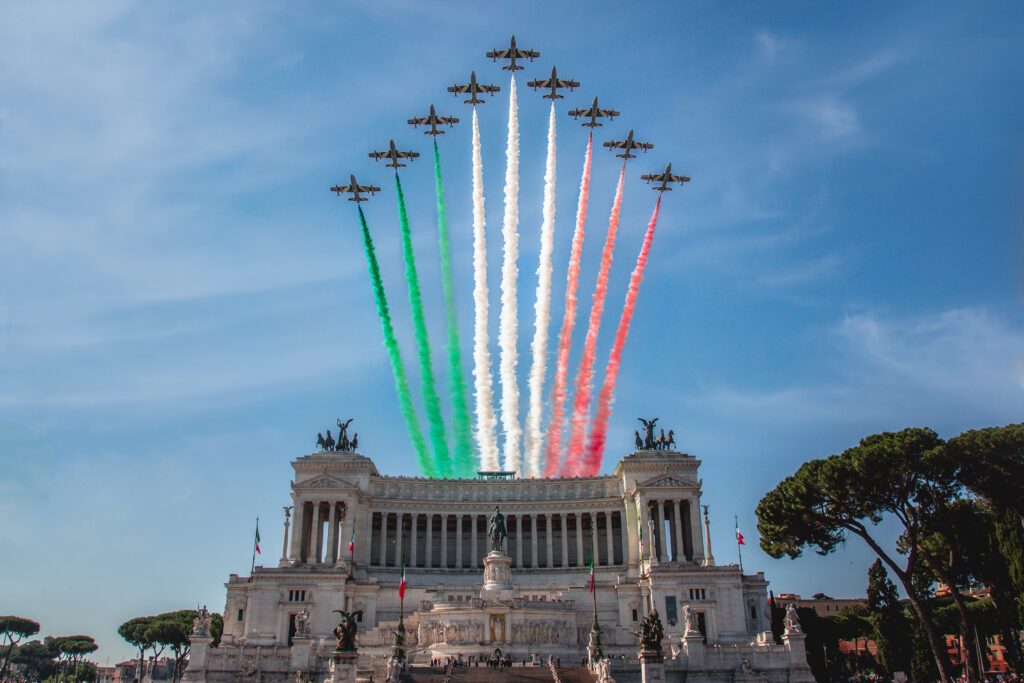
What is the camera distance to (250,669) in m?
69.9

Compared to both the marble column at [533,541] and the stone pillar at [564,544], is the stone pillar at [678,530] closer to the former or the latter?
the stone pillar at [564,544]

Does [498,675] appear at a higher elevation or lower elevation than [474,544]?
lower

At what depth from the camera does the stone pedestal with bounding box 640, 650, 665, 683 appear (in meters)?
59.1

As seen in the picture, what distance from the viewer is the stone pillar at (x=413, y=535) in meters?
106

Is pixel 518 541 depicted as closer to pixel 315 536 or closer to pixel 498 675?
pixel 315 536

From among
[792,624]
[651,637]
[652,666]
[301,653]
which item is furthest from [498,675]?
[792,624]

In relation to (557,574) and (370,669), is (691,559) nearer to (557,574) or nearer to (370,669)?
(557,574)

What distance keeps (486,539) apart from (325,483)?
21975 millimetres

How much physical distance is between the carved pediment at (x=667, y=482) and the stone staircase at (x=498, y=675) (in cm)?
3925

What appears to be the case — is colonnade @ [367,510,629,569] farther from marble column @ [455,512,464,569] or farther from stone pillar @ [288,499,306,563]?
stone pillar @ [288,499,306,563]

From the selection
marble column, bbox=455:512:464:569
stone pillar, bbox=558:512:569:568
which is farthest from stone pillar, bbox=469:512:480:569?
stone pillar, bbox=558:512:569:568

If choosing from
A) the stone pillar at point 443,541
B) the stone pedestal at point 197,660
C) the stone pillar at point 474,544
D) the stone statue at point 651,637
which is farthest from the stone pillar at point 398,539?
the stone statue at point 651,637

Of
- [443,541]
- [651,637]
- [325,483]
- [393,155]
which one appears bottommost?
[651,637]

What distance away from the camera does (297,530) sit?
99500 millimetres
